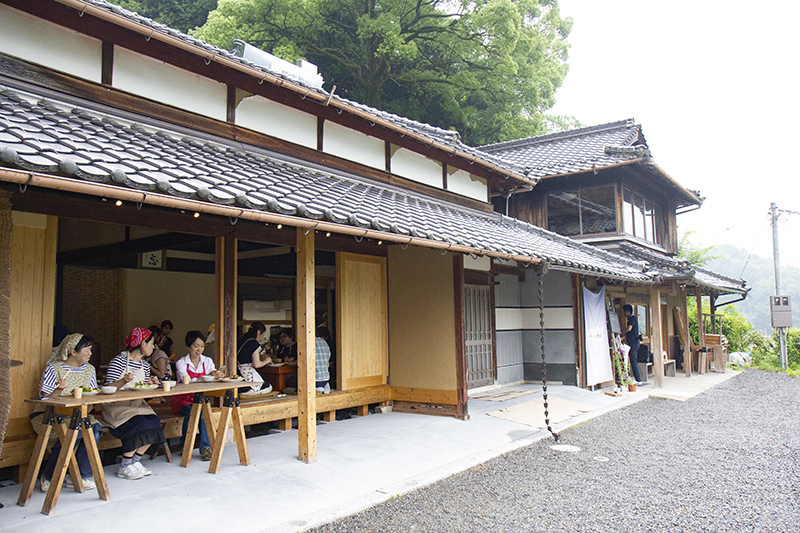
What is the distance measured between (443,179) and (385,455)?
5.89 meters

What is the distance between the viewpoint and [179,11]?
21062 mm

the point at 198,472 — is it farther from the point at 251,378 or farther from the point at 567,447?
the point at 567,447

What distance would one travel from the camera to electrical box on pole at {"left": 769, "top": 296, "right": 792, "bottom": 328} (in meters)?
16.7

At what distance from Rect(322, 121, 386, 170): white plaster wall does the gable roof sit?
501 cm

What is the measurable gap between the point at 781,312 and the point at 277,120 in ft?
56.8

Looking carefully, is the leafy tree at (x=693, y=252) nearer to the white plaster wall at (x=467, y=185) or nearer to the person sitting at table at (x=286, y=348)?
the white plaster wall at (x=467, y=185)

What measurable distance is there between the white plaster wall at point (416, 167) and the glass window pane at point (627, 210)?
6.53 metres

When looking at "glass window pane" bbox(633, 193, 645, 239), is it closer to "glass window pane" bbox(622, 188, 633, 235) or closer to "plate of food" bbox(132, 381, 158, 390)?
"glass window pane" bbox(622, 188, 633, 235)

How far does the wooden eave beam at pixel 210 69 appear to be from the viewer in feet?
17.6

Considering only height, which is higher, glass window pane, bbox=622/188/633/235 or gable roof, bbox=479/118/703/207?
gable roof, bbox=479/118/703/207

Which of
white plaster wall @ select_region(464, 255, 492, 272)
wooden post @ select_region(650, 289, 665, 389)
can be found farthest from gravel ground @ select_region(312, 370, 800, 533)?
white plaster wall @ select_region(464, 255, 492, 272)

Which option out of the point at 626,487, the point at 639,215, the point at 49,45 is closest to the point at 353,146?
the point at 49,45

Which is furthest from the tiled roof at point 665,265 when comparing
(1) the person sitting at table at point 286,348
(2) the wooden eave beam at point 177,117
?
(1) the person sitting at table at point 286,348

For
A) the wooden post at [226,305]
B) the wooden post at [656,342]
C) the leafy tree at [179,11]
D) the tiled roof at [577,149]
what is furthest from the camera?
the leafy tree at [179,11]
